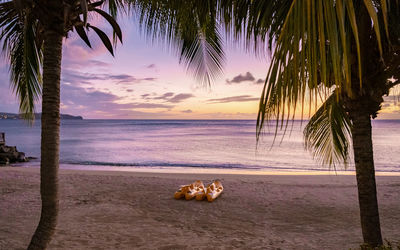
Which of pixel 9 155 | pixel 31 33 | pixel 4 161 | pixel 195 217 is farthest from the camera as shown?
pixel 9 155

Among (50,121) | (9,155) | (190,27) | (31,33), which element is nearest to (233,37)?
(190,27)

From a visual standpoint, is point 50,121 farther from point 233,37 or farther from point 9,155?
point 9,155

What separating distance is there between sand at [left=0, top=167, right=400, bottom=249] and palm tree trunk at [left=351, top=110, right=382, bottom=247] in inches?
44.3

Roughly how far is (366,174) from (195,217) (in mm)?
3364

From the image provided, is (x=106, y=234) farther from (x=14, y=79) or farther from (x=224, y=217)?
(x=14, y=79)

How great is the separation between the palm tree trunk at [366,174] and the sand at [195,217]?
44.3 inches

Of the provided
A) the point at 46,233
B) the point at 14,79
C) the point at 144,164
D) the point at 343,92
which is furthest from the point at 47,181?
the point at 144,164

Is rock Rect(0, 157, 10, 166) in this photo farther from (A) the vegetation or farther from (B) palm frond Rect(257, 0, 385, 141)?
(B) palm frond Rect(257, 0, 385, 141)

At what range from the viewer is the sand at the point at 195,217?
461 cm

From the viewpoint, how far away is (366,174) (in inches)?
135

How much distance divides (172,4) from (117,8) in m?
1.44

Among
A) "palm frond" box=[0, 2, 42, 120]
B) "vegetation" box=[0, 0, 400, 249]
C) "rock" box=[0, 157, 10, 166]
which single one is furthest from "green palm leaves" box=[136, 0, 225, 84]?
"rock" box=[0, 157, 10, 166]

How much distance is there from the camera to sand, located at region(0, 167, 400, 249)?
461 centimetres

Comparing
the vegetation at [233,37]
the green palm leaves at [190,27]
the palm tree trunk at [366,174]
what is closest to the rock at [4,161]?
the vegetation at [233,37]
